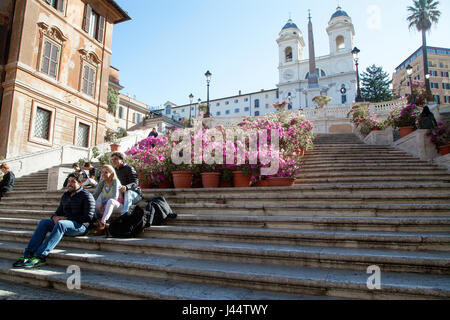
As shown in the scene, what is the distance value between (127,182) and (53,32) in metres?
16.2

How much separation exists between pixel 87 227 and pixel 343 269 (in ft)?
13.4

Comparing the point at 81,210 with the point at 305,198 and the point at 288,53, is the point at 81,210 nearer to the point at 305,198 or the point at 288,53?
the point at 305,198

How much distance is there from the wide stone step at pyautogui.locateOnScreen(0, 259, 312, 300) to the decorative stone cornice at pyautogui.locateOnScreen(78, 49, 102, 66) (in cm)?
1820

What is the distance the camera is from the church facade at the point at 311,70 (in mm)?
54844

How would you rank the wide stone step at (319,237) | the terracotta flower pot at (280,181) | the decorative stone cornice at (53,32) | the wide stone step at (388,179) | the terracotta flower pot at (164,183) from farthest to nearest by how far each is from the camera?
1. the decorative stone cornice at (53,32)
2. the terracotta flower pot at (164,183)
3. the terracotta flower pot at (280,181)
4. the wide stone step at (388,179)
5. the wide stone step at (319,237)

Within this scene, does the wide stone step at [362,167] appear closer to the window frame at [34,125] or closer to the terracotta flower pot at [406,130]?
the terracotta flower pot at [406,130]

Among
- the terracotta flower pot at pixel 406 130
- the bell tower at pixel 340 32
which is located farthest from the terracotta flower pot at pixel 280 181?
the bell tower at pixel 340 32

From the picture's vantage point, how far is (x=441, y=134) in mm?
7902

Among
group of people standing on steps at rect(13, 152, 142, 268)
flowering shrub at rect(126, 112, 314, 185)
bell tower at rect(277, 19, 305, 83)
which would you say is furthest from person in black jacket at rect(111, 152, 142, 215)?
bell tower at rect(277, 19, 305, 83)

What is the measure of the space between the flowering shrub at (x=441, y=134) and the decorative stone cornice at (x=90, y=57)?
20107mm

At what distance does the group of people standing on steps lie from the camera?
408 centimetres

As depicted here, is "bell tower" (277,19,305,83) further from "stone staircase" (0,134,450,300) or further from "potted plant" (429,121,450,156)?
"stone staircase" (0,134,450,300)
